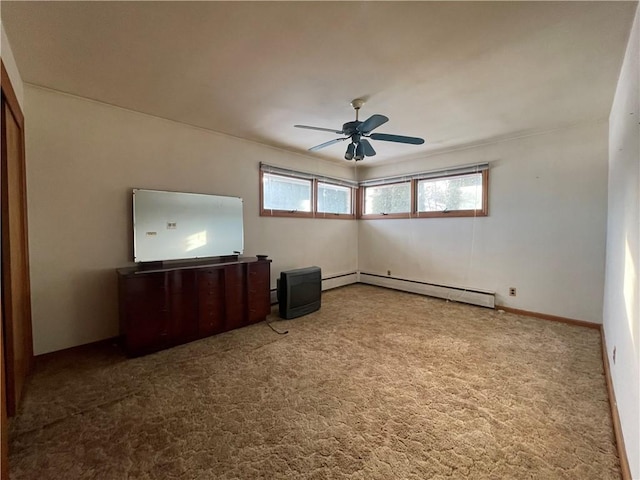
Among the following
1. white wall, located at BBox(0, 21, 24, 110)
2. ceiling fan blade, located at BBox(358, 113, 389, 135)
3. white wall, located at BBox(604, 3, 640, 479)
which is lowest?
white wall, located at BBox(604, 3, 640, 479)

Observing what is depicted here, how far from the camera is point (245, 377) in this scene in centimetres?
226

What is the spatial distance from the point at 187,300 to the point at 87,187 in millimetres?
1493

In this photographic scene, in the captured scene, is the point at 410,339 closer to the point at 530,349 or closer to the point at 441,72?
the point at 530,349

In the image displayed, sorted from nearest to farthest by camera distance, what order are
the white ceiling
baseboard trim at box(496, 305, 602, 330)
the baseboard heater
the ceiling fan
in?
1. the white ceiling
2. the ceiling fan
3. baseboard trim at box(496, 305, 602, 330)
4. the baseboard heater

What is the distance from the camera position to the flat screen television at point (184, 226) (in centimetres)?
297

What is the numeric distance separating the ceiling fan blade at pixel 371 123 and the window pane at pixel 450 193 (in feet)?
8.23

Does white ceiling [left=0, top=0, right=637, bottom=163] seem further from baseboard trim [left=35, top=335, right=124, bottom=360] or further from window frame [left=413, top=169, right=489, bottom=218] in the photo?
baseboard trim [left=35, top=335, right=124, bottom=360]

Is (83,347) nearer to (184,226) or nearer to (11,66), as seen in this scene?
(184,226)

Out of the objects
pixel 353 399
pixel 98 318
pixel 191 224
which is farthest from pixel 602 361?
pixel 98 318

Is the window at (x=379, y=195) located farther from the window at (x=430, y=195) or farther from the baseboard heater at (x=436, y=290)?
the baseboard heater at (x=436, y=290)

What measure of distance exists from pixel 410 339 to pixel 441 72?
2553 millimetres

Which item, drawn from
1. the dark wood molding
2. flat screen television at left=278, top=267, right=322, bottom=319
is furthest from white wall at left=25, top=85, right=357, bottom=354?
flat screen television at left=278, top=267, right=322, bottom=319

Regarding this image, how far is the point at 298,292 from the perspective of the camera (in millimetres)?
3777

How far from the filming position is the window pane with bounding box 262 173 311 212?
4.29 meters
